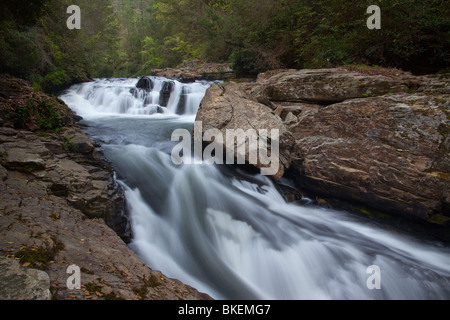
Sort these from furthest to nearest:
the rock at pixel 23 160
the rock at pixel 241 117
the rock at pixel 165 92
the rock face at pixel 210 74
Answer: the rock face at pixel 210 74
the rock at pixel 165 92
the rock at pixel 241 117
the rock at pixel 23 160

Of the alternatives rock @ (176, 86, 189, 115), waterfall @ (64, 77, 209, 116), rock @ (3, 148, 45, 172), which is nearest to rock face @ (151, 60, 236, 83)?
waterfall @ (64, 77, 209, 116)

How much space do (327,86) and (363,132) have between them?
1835mm

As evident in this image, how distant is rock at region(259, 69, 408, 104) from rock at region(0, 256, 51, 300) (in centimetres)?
693

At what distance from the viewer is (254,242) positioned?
4.56m

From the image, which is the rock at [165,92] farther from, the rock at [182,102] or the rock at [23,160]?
the rock at [23,160]

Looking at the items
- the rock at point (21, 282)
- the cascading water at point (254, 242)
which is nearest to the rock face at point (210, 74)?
the cascading water at point (254, 242)

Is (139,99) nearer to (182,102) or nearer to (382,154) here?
(182,102)

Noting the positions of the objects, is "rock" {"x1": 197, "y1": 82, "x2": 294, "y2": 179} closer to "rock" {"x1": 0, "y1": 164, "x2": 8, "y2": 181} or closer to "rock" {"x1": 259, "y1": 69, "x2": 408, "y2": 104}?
"rock" {"x1": 259, "y1": 69, "x2": 408, "y2": 104}

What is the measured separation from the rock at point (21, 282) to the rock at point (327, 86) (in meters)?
6.93

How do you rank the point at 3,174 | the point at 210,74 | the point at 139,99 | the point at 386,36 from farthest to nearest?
the point at 210,74 < the point at 139,99 < the point at 386,36 < the point at 3,174

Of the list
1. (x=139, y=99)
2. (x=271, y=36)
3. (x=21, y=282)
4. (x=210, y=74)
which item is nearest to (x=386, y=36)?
(x=271, y=36)

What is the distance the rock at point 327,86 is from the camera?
576 cm

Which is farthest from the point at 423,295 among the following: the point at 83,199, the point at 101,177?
the point at 101,177

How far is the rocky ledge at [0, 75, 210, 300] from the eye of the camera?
1.86 m
